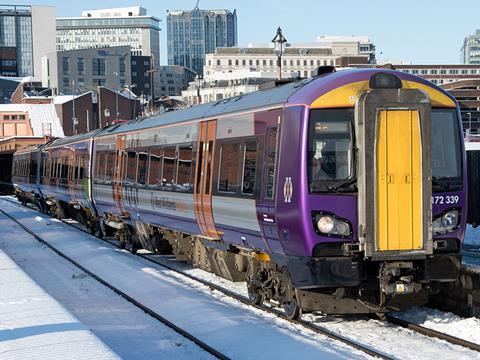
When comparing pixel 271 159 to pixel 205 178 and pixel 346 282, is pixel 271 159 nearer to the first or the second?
pixel 346 282

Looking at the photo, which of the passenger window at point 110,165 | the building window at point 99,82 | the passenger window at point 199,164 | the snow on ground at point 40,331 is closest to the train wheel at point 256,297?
the passenger window at point 199,164

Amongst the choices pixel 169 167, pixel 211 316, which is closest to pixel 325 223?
pixel 211 316

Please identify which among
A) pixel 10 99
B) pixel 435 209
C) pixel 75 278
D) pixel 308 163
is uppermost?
pixel 10 99

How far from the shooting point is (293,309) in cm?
1073

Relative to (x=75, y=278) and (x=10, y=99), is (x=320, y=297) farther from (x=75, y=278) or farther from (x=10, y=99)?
(x=10, y=99)

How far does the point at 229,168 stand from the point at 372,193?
319 cm

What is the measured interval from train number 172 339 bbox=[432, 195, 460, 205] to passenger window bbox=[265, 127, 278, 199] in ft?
6.94

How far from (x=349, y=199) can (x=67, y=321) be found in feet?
14.1

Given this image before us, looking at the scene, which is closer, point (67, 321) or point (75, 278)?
point (67, 321)

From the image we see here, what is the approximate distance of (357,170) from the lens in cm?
982

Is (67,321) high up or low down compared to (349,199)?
down

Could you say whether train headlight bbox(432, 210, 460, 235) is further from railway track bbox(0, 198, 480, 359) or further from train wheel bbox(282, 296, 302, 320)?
train wheel bbox(282, 296, 302, 320)

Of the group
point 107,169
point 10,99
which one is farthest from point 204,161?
point 10,99

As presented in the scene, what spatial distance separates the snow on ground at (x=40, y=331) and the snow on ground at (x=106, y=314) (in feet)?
1.31
